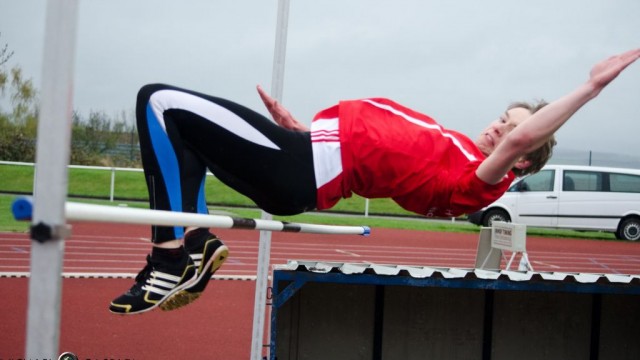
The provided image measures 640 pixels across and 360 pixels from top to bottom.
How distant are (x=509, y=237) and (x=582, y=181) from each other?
816cm

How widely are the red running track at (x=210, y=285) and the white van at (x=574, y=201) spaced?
0.38 meters

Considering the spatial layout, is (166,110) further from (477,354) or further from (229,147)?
(477,354)

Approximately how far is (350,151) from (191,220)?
0.65 metres

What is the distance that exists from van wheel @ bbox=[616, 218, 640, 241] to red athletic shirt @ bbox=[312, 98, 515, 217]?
1269cm

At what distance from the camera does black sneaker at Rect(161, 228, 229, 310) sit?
Answer: 224 cm

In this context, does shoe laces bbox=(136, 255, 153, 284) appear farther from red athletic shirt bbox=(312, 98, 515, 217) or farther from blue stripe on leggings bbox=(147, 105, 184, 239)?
red athletic shirt bbox=(312, 98, 515, 217)

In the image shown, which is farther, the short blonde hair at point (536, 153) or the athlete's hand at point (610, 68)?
the short blonde hair at point (536, 153)

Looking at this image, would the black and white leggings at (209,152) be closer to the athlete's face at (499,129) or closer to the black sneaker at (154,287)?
the black sneaker at (154,287)

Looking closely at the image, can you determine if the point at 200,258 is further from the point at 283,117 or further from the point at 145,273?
the point at 283,117

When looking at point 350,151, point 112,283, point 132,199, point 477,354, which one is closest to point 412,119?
point 350,151

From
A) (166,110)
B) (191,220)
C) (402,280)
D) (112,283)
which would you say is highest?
(166,110)

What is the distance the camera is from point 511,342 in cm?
399

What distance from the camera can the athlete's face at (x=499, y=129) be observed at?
8.43 feet

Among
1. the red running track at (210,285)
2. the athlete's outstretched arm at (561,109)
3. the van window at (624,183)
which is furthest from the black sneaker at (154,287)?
the van window at (624,183)
